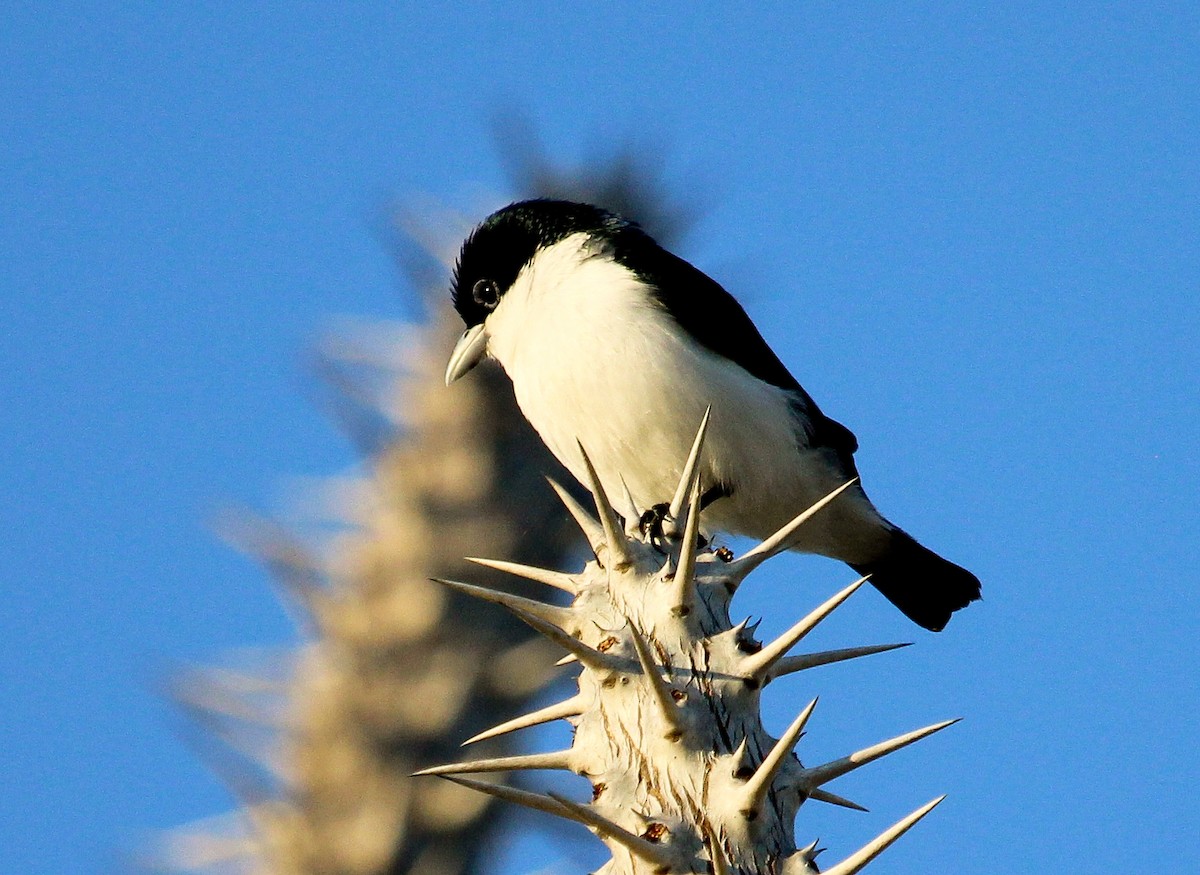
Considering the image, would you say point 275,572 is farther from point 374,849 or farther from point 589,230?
point 589,230

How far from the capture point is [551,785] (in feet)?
17.2

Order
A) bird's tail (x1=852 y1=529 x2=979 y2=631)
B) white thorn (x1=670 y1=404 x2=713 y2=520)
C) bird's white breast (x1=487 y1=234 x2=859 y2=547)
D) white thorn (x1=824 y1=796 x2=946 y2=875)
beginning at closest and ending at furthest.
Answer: white thorn (x1=824 y1=796 x2=946 y2=875) < white thorn (x1=670 y1=404 x2=713 y2=520) < bird's white breast (x1=487 y1=234 x2=859 y2=547) < bird's tail (x1=852 y1=529 x2=979 y2=631)

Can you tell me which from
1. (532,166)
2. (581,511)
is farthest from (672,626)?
(532,166)

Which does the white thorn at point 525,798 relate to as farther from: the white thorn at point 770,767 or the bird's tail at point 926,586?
the bird's tail at point 926,586

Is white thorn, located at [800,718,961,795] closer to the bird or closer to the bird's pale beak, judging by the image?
the bird

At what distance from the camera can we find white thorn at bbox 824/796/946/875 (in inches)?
88.8

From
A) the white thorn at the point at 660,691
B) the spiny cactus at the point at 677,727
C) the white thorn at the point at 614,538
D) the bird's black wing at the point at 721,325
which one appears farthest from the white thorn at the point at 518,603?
the bird's black wing at the point at 721,325

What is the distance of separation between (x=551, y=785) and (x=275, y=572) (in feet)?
3.72

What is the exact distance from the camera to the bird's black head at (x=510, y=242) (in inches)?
233

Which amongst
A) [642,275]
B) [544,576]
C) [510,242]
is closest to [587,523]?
[544,576]

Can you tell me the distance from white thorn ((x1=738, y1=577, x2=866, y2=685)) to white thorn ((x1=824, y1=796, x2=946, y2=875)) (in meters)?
0.41

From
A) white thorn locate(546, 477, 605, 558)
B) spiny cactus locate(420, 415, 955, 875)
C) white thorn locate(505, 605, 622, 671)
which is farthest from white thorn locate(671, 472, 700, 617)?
white thorn locate(546, 477, 605, 558)

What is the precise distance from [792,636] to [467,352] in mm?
3168

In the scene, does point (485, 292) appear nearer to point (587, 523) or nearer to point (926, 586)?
point (926, 586)
